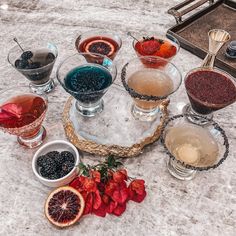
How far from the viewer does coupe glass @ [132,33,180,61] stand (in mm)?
2307

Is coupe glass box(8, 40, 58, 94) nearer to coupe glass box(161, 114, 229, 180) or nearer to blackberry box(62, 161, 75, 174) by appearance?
blackberry box(62, 161, 75, 174)

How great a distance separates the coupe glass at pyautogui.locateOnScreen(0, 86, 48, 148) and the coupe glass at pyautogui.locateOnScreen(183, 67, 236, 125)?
0.96m

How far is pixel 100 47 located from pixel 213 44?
2.78 ft

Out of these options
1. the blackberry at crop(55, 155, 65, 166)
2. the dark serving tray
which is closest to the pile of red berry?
the blackberry at crop(55, 155, 65, 166)

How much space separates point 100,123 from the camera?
2.03 meters

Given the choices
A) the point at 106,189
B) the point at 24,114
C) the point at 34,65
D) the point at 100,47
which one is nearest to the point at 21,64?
the point at 34,65

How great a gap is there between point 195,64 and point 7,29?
1.80m

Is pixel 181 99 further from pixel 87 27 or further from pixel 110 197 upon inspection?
pixel 87 27

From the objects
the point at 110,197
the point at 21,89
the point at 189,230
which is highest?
the point at 21,89

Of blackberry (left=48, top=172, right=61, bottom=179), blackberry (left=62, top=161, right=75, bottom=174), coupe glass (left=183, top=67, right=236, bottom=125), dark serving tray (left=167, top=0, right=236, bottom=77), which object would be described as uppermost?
coupe glass (left=183, top=67, right=236, bottom=125)

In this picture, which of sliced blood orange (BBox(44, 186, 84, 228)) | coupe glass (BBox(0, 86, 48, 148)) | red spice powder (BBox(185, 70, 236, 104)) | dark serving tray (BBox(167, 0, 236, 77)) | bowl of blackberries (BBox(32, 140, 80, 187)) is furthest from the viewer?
dark serving tray (BBox(167, 0, 236, 77))

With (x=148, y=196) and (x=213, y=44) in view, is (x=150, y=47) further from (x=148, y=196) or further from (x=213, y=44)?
(x=148, y=196)

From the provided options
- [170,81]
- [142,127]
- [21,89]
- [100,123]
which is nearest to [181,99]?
[170,81]

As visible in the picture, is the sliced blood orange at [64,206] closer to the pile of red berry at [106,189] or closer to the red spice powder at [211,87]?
the pile of red berry at [106,189]
